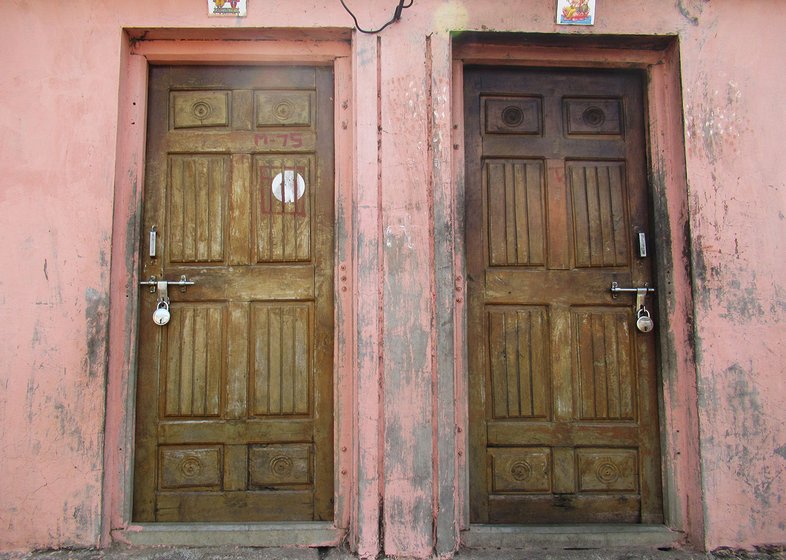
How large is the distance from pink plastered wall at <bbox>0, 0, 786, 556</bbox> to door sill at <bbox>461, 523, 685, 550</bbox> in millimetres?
160

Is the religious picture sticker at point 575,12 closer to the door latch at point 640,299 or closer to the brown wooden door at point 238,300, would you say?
the brown wooden door at point 238,300

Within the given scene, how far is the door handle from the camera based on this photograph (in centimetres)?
316

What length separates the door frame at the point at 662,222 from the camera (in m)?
3.15


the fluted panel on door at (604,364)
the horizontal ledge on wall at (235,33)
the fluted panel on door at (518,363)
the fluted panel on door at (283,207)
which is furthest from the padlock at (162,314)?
the fluted panel on door at (604,364)

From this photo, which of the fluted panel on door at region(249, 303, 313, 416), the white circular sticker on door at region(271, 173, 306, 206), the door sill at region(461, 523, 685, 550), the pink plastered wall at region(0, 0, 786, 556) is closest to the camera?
the pink plastered wall at region(0, 0, 786, 556)

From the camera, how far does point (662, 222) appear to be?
3303 mm

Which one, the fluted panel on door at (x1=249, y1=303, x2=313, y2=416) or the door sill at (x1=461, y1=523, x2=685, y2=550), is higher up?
the fluted panel on door at (x1=249, y1=303, x2=313, y2=416)

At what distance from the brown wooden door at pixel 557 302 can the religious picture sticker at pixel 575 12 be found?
0.31m

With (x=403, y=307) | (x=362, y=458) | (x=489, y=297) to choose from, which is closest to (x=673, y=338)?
(x=489, y=297)

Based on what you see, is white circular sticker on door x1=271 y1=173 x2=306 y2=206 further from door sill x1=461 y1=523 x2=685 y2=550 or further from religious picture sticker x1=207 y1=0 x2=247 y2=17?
door sill x1=461 y1=523 x2=685 y2=550

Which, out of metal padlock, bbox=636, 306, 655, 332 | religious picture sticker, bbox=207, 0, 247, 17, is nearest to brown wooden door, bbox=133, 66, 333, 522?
religious picture sticker, bbox=207, 0, 247, 17

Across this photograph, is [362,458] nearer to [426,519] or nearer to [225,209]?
[426,519]

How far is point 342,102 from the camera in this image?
130 inches

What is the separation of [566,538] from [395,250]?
1.82 meters
